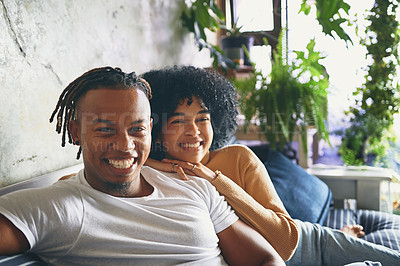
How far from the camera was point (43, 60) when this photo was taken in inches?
46.3

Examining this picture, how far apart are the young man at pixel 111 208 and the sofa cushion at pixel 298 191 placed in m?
0.74

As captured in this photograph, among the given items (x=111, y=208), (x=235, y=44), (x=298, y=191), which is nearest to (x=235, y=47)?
(x=235, y=44)

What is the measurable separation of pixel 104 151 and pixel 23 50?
46 centimetres

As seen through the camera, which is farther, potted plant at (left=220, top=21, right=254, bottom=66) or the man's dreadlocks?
potted plant at (left=220, top=21, right=254, bottom=66)

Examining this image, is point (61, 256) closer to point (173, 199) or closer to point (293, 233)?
point (173, 199)

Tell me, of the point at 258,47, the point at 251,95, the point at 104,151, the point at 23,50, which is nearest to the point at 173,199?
the point at 104,151

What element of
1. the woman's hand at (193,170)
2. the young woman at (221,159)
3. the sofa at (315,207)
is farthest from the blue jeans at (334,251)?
the woman's hand at (193,170)

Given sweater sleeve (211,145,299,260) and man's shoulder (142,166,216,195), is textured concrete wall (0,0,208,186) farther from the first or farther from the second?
sweater sleeve (211,145,299,260)

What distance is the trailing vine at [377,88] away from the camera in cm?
255

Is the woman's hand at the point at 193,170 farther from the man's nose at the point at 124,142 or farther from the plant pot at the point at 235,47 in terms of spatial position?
the plant pot at the point at 235,47

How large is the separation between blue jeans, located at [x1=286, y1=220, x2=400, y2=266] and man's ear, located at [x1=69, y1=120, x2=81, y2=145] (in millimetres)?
864

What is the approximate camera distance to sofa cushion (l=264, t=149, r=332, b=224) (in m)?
1.69

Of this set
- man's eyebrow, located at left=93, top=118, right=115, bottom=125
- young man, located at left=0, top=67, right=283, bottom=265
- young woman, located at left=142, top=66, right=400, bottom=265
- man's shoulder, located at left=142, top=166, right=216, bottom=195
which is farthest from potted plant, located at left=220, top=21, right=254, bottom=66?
man's eyebrow, located at left=93, top=118, right=115, bottom=125

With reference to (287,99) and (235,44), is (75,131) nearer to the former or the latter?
(287,99)
